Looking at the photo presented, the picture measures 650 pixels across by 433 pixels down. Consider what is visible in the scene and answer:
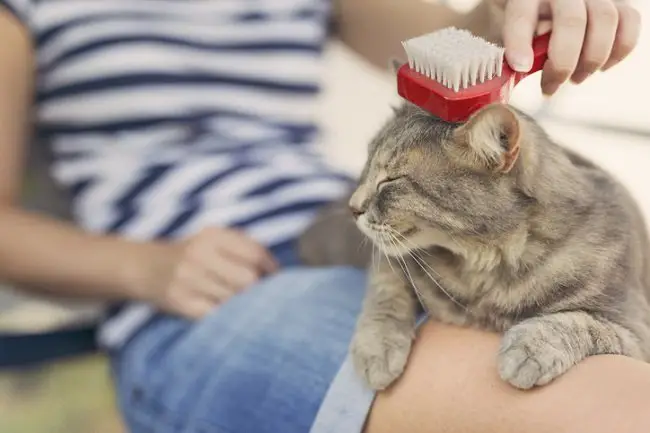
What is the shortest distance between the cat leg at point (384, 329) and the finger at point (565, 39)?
0.21 metres

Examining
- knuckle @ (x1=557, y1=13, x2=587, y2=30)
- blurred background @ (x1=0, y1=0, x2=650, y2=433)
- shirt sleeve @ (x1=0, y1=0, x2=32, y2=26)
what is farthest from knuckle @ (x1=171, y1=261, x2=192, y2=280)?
knuckle @ (x1=557, y1=13, x2=587, y2=30)

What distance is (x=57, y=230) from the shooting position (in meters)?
0.89

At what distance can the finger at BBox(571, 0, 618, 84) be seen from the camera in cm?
57

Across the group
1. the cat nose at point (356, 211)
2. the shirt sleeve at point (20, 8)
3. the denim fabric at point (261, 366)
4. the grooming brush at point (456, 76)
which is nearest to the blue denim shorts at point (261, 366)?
the denim fabric at point (261, 366)

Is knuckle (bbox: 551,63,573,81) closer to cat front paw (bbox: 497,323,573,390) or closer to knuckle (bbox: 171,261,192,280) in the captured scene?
cat front paw (bbox: 497,323,573,390)

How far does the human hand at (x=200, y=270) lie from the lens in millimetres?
814

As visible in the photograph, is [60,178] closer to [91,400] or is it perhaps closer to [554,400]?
[91,400]

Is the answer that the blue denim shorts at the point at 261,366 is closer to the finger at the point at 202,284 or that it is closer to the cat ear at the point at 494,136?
the finger at the point at 202,284

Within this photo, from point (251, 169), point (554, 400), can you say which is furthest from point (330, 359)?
point (251, 169)

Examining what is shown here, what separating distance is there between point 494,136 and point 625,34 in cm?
16

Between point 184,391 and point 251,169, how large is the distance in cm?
32

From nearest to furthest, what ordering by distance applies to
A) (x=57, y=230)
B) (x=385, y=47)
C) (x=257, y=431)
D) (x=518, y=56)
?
(x=518, y=56), (x=257, y=431), (x=57, y=230), (x=385, y=47)

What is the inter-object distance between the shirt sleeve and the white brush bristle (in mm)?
552

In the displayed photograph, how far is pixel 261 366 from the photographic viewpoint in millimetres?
684
